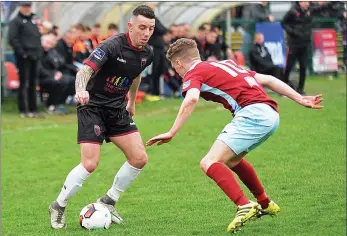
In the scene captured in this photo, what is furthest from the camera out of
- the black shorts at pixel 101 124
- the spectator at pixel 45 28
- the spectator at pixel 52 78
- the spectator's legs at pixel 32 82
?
the spectator at pixel 45 28

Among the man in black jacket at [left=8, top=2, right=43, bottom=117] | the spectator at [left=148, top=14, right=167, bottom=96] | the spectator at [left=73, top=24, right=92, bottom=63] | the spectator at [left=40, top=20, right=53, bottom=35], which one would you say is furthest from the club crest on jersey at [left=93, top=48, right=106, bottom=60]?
the spectator at [left=148, top=14, right=167, bottom=96]

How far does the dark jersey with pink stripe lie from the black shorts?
71mm

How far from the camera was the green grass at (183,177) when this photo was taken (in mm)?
8594

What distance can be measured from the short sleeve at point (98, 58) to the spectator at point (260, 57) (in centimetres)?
1355

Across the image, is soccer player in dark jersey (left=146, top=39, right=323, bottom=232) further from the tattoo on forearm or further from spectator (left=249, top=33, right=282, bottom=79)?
spectator (left=249, top=33, right=282, bottom=79)

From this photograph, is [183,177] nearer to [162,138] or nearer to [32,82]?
[162,138]

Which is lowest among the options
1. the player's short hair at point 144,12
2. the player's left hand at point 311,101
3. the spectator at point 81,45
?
the spectator at point 81,45

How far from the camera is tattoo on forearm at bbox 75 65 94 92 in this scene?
7.96m

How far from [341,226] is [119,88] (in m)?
2.47

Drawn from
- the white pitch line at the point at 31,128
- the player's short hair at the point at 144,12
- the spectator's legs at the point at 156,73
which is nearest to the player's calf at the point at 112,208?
the player's short hair at the point at 144,12

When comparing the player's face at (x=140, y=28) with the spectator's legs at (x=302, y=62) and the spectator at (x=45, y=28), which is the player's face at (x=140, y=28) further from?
the spectator's legs at (x=302, y=62)

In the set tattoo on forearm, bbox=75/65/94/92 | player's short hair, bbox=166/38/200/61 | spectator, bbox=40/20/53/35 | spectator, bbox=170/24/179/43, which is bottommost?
spectator, bbox=170/24/179/43

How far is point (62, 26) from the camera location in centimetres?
2175

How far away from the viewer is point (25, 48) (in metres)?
17.5
